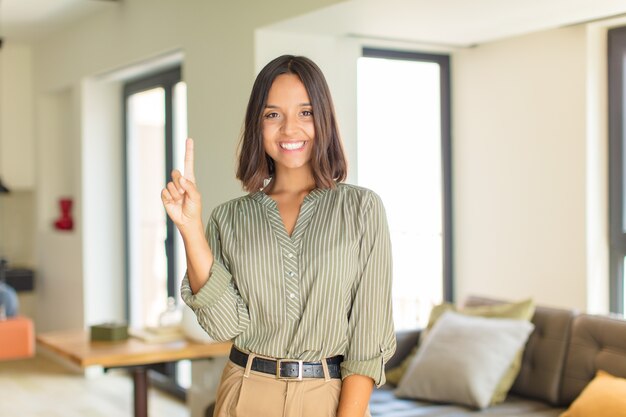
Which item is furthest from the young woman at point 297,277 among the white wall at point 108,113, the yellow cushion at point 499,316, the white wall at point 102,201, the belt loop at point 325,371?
the white wall at point 102,201

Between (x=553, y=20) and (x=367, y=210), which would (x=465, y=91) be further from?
(x=367, y=210)

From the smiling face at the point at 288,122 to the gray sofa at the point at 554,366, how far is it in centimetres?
191

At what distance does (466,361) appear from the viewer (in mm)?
3641

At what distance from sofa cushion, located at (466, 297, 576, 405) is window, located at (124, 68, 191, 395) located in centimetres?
254

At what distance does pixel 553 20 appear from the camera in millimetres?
3836

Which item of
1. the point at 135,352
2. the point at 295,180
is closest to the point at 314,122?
the point at 295,180

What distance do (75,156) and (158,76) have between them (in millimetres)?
1004

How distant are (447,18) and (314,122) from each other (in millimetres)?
2078

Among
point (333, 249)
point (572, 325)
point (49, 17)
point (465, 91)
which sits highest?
point (49, 17)

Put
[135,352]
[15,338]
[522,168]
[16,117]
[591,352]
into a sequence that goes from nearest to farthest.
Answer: [591,352] → [135,352] → [522,168] → [15,338] → [16,117]

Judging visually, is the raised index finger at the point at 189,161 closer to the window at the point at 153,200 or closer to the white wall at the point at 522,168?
the white wall at the point at 522,168

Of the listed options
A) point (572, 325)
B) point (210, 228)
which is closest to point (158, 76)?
point (572, 325)

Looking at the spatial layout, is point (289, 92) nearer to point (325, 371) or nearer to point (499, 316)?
point (325, 371)

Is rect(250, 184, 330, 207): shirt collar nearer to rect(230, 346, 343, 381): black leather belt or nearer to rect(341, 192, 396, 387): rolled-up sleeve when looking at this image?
rect(341, 192, 396, 387): rolled-up sleeve
